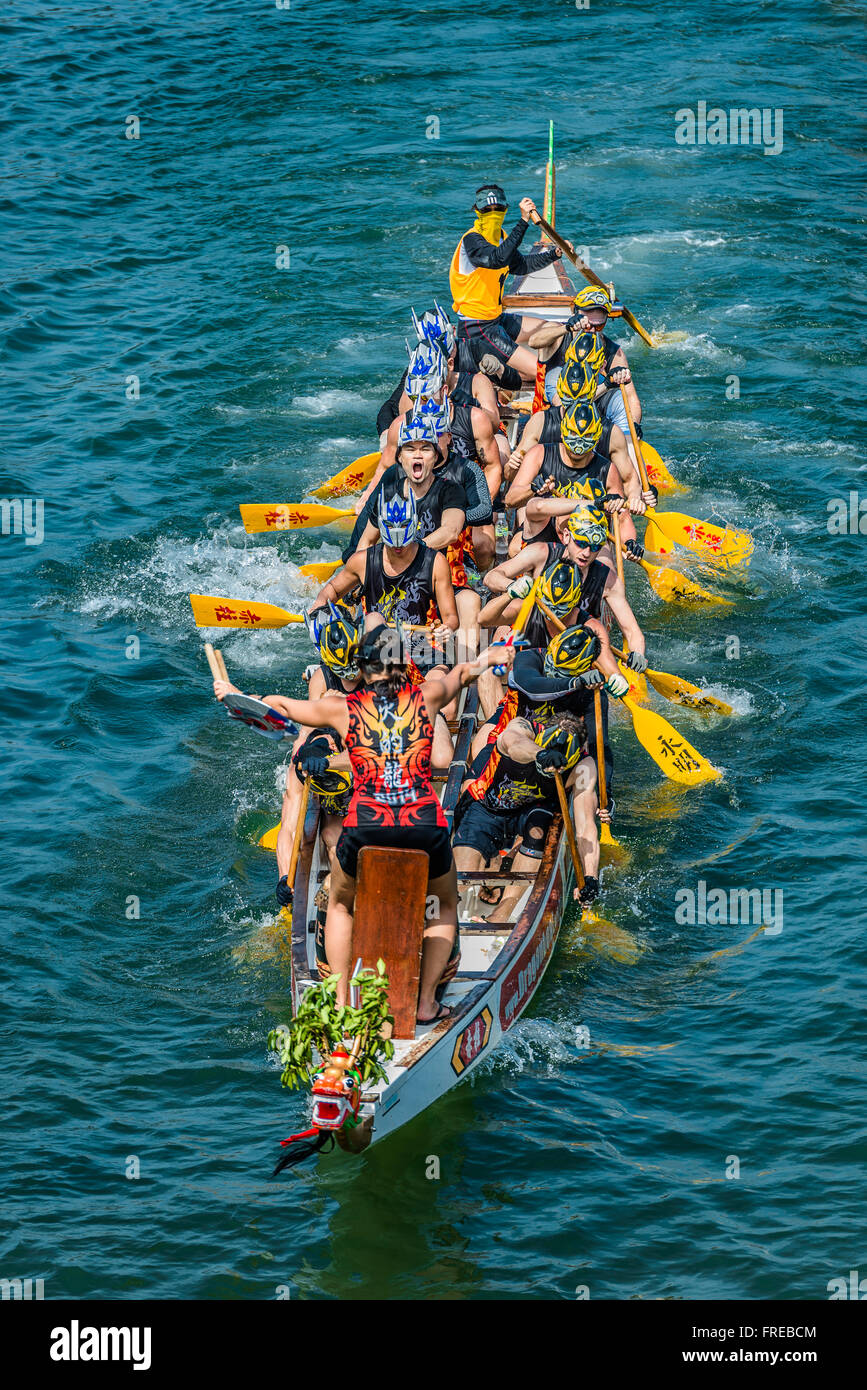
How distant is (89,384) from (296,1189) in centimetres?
1609

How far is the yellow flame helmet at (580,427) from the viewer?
14.5 m

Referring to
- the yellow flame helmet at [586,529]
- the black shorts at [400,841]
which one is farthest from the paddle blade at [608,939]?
the black shorts at [400,841]

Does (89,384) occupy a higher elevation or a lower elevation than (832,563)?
higher

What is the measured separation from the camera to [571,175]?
3066 cm

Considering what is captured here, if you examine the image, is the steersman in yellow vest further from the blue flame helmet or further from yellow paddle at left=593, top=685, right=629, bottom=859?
the blue flame helmet

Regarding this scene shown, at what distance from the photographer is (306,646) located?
59.1ft

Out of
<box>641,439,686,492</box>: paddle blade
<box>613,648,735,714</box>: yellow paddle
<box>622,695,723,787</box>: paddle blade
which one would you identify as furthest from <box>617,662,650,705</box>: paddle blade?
<box>641,439,686,492</box>: paddle blade

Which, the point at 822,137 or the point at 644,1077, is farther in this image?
the point at 822,137

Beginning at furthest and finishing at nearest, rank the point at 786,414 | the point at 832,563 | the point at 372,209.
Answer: the point at 372,209, the point at 786,414, the point at 832,563

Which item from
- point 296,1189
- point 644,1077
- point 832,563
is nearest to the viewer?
point 296,1189

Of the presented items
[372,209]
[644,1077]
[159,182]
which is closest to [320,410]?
[372,209]

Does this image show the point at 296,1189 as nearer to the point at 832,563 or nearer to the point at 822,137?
the point at 832,563

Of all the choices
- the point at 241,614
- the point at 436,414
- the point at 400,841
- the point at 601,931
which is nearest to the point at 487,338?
the point at 436,414

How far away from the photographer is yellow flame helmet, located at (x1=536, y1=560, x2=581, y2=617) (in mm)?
12344
